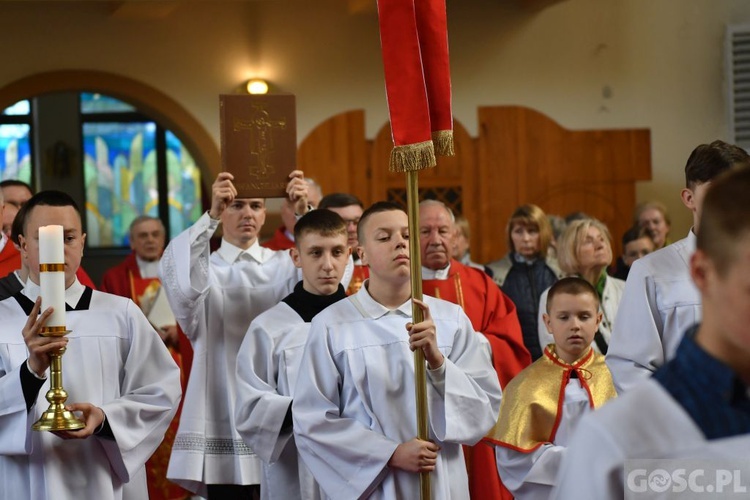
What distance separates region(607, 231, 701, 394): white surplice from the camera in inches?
144

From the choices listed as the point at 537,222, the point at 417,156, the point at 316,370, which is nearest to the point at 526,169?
the point at 537,222

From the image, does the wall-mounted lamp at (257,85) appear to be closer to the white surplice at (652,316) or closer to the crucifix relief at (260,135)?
the crucifix relief at (260,135)

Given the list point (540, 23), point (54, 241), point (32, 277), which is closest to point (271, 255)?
point (32, 277)

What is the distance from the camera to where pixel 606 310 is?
600 centimetres

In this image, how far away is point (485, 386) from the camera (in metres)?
4.04

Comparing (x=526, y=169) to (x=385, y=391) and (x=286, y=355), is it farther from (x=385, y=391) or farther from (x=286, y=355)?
(x=385, y=391)

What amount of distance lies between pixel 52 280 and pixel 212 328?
1.77 meters

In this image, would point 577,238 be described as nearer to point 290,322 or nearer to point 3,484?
point 290,322

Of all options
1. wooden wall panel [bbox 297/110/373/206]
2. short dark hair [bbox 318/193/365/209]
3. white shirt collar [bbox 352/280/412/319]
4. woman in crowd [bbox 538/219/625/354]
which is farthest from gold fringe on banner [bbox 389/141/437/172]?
wooden wall panel [bbox 297/110/373/206]

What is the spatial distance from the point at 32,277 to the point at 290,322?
109 cm

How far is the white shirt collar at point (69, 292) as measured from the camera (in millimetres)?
3994

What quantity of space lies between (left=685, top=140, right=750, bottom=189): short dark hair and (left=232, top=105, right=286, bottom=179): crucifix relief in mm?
1763

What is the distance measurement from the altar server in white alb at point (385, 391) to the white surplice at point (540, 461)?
0.74 feet

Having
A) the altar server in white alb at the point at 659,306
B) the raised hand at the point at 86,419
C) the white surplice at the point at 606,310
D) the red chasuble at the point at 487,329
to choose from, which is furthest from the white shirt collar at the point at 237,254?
the altar server in white alb at the point at 659,306
